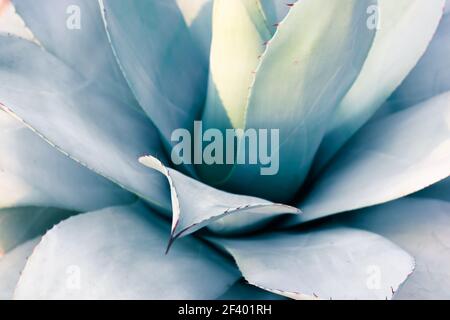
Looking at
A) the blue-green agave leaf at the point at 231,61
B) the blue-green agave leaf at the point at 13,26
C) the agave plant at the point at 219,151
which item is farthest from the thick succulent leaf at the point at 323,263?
the blue-green agave leaf at the point at 13,26

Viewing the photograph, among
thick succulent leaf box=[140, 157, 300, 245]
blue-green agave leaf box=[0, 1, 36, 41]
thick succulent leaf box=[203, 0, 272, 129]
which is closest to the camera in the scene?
thick succulent leaf box=[140, 157, 300, 245]

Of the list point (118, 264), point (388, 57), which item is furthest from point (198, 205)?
point (388, 57)

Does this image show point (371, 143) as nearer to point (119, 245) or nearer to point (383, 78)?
point (383, 78)

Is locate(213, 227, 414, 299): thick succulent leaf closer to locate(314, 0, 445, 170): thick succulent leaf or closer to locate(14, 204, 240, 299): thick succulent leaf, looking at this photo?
locate(14, 204, 240, 299): thick succulent leaf

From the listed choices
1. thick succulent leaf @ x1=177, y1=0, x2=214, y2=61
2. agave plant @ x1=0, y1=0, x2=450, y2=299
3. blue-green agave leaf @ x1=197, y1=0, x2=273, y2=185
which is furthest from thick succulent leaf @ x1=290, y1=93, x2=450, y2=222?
thick succulent leaf @ x1=177, y1=0, x2=214, y2=61
